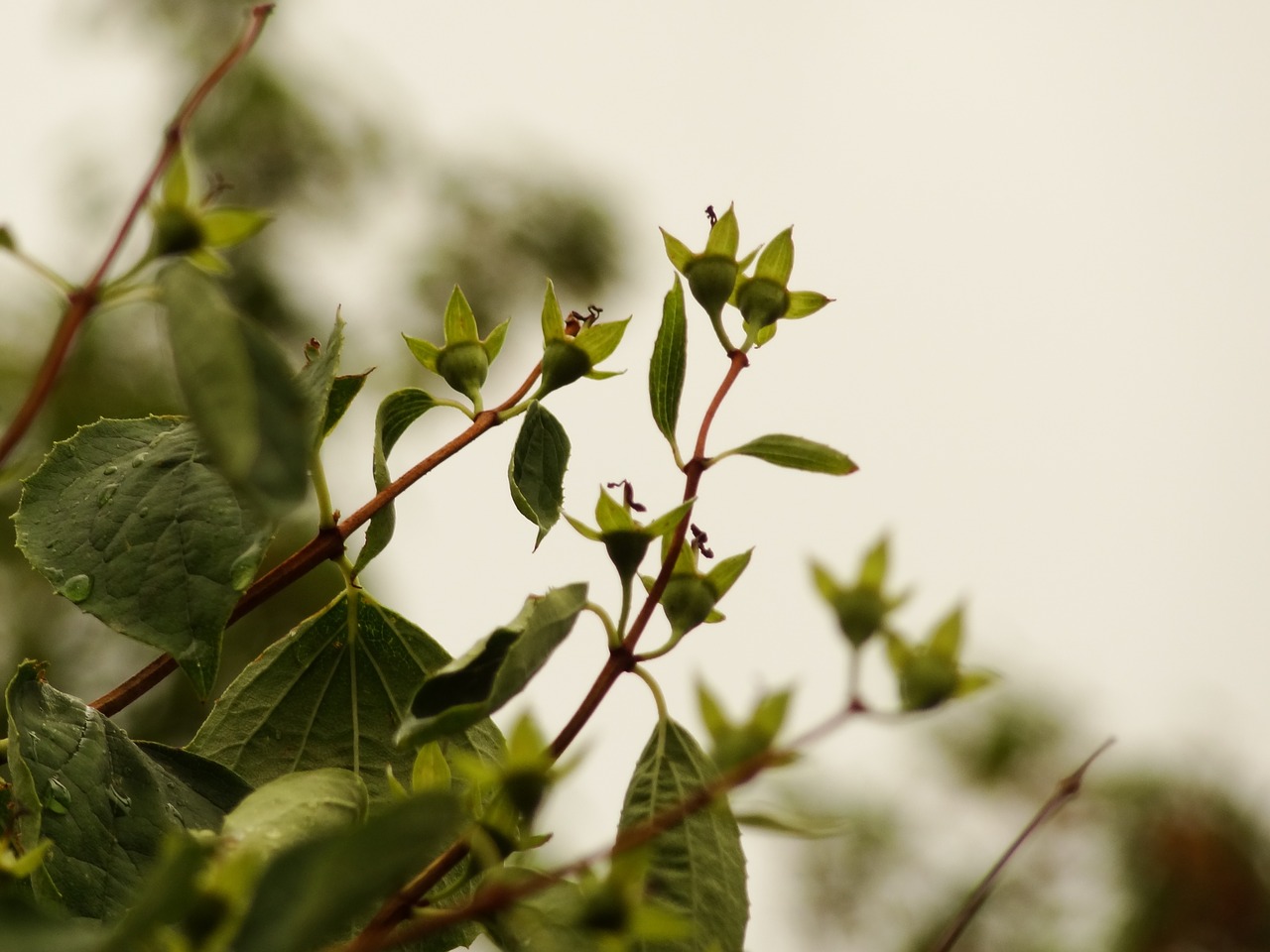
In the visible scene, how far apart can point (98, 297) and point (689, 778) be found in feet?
0.66

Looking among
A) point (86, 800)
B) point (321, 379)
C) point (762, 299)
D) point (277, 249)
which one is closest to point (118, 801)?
point (86, 800)

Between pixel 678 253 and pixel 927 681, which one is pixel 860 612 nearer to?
pixel 927 681

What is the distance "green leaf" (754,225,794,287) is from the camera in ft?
1.17

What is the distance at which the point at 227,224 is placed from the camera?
0.82 feet

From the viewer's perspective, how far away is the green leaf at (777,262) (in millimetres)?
357

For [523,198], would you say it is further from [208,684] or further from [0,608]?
[208,684]

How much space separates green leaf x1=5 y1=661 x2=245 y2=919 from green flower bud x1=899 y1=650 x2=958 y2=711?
0.71ft

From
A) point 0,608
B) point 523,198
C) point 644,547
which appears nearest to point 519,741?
point 644,547

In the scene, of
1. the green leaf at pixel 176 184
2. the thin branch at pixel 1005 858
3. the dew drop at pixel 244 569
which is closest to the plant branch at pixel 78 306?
the green leaf at pixel 176 184

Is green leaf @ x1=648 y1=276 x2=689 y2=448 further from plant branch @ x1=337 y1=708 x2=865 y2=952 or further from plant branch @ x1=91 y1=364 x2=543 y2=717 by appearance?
plant branch @ x1=337 y1=708 x2=865 y2=952

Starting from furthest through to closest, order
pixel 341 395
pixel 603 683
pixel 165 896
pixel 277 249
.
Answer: pixel 277 249
pixel 341 395
pixel 603 683
pixel 165 896

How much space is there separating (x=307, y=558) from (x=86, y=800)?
91mm

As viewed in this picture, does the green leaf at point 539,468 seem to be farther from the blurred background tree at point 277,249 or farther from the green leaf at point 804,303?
the blurred background tree at point 277,249

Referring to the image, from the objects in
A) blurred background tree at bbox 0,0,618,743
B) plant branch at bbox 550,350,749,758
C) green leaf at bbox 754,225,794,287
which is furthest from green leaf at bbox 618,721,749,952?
blurred background tree at bbox 0,0,618,743
